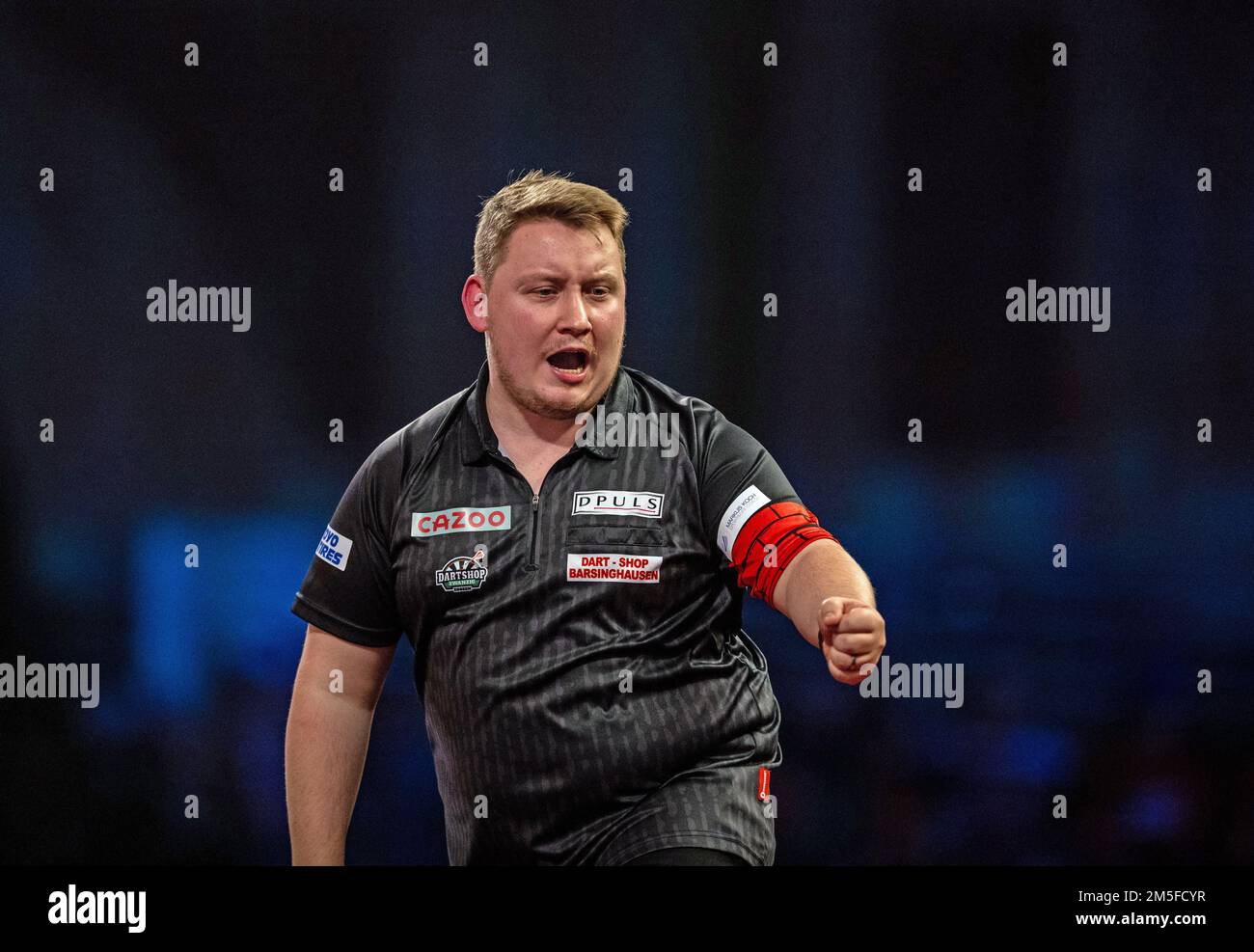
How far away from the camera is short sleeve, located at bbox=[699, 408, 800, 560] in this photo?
7.86 feet

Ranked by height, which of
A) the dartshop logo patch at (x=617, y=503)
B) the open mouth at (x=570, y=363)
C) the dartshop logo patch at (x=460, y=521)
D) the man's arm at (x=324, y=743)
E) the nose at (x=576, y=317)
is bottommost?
the man's arm at (x=324, y=743)

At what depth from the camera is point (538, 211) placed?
2.55 metres

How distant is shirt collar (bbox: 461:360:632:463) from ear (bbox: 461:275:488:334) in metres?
0.16

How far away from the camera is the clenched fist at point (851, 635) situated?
204 centimetres

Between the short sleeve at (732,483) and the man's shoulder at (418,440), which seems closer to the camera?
the short sleeve at (732,483)

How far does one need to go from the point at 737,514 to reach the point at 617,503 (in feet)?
0.87

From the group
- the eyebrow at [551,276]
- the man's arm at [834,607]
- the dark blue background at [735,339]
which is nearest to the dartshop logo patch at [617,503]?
the man's arm at [834,607]

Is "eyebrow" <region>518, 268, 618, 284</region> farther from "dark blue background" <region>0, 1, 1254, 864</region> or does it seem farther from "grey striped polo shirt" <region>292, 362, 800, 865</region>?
"dark blue background" <region>0, 1, 1254, 864</region>

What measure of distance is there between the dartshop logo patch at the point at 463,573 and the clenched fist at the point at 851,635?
2.46ft

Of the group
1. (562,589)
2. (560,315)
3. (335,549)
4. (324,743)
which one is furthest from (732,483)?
(324,743)

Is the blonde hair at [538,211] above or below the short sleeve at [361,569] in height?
above

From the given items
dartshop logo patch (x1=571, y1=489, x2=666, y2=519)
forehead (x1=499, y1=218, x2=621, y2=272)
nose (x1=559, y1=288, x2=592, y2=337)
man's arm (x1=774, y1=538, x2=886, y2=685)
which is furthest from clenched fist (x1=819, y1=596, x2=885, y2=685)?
forehead (x1=499, y1=218, x2=621, y2=272)

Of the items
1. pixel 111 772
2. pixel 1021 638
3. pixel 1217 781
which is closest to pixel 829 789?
pixel 1021 638

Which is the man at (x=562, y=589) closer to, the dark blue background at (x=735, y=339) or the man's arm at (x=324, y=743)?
the man's arm at (x=324, y=743)
